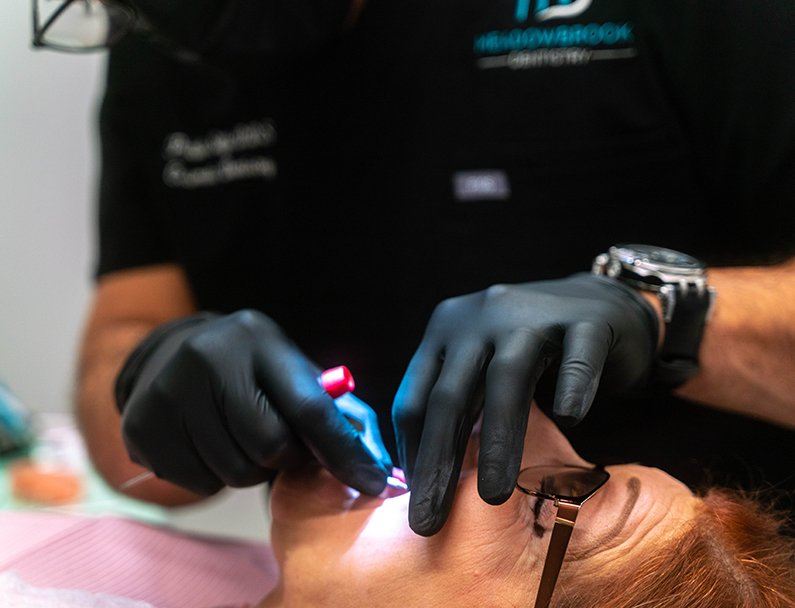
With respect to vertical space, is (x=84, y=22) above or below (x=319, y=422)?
above

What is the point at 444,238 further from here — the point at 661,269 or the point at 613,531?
the point at 613,531

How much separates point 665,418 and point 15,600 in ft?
2.58

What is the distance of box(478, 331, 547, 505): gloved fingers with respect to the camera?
0.71 meters

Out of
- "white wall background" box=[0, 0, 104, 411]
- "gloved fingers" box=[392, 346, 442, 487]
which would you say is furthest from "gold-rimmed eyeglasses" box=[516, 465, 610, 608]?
"white wall background" box=[0, 0, 104, 411]

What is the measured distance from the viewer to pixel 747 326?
3.10 ft

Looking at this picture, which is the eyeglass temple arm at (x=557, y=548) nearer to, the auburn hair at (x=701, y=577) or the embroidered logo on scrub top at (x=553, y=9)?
the auburn hair at (x=701, y=577)

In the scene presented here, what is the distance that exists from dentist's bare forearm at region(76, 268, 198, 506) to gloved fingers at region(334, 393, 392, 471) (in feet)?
2.08

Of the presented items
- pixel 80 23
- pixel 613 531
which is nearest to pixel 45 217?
pixel 80 23

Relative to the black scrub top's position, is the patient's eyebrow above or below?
below

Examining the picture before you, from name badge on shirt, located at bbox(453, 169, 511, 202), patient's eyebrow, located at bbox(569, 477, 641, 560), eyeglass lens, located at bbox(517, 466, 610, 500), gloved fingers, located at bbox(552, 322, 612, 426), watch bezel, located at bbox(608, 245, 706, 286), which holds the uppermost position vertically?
name badge on shirt, located at bbox(453, 169, 511, 202)

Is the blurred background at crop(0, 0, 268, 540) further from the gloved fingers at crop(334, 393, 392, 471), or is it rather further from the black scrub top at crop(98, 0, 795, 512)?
the gloved fingers at crop(334, 393, 392, 471)

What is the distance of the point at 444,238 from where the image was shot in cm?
117

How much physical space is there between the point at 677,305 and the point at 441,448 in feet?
1.14

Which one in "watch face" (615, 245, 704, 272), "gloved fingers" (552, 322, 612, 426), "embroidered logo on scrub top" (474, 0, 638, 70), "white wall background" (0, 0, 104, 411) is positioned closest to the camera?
"gloved fingers" (552, 322, 612, 426)
